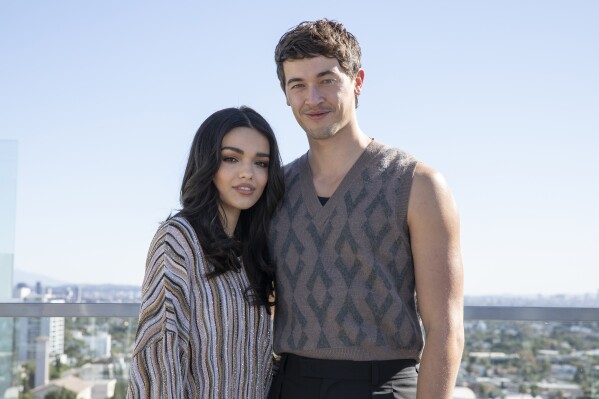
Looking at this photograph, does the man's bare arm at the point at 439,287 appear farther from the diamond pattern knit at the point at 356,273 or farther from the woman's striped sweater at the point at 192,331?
the woman's striped sweater at the point at 192,331

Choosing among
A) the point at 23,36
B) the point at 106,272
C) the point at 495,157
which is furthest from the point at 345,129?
the point at 106,272

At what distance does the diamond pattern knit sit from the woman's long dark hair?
0.28 feet

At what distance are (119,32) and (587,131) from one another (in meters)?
17.4

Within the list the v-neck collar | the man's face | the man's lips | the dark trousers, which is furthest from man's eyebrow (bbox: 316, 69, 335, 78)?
the dark trousers

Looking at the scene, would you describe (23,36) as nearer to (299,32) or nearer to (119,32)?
(119,32)

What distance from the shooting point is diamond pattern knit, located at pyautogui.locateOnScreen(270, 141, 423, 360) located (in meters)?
2.22

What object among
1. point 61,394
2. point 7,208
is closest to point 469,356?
point 61,394

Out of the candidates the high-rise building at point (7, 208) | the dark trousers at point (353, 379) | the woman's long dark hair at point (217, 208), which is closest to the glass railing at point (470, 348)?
the high-rise building at point (7, 208)

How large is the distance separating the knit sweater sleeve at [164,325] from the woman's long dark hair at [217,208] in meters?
0.11

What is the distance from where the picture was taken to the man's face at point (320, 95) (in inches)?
92.5

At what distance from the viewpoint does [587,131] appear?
24.9 meters

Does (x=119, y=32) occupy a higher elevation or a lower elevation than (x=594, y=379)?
higher

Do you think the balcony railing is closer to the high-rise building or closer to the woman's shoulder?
the high-rise building

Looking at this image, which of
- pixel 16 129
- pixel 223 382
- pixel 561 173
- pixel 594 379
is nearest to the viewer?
pixel 223 382
